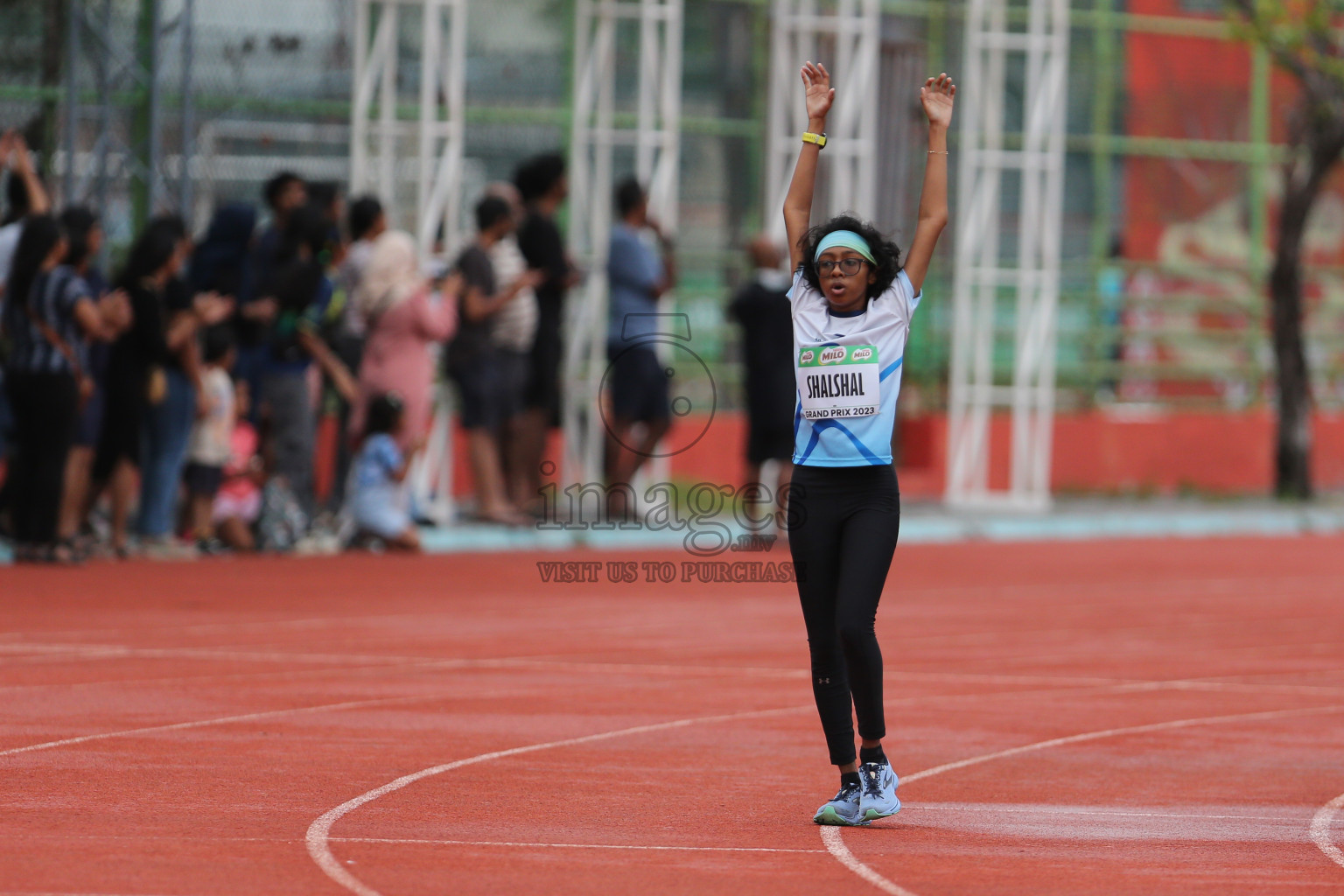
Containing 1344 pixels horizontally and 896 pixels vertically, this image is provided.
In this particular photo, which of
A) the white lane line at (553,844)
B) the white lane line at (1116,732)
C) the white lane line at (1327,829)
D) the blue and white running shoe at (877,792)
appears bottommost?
the white lane line at (1116,732)

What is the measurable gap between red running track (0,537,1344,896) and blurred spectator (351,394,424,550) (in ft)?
2.60

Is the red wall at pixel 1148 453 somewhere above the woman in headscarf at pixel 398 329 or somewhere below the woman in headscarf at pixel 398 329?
below

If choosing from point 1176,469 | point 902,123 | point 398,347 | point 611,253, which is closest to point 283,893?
point 398,347

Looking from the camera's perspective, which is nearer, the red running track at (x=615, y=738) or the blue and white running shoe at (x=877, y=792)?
the red running track at (x=615, y=738)

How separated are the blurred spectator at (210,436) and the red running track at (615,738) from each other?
56cm

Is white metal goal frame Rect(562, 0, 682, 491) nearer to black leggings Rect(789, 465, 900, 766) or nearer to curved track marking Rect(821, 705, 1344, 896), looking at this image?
curved track marking Rect(821, 705, 1344, 896)

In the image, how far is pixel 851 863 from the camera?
645cm

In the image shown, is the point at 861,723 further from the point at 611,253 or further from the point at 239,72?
the point at 239,72

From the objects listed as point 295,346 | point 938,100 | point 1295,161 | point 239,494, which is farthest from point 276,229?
point 1295,161

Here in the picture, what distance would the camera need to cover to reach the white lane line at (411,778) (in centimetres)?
600

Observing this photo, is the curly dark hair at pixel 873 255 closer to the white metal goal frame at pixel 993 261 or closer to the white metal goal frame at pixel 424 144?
the white metal goal frame at pixel 424 144

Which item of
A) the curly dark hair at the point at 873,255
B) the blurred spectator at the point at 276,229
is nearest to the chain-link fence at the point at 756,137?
the blurred spectator at the point at 276,229

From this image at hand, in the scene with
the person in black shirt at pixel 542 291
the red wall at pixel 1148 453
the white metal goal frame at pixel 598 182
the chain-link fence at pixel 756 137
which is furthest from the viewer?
the red wall at pixel 1148 453

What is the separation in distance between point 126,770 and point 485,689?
2.74 m
